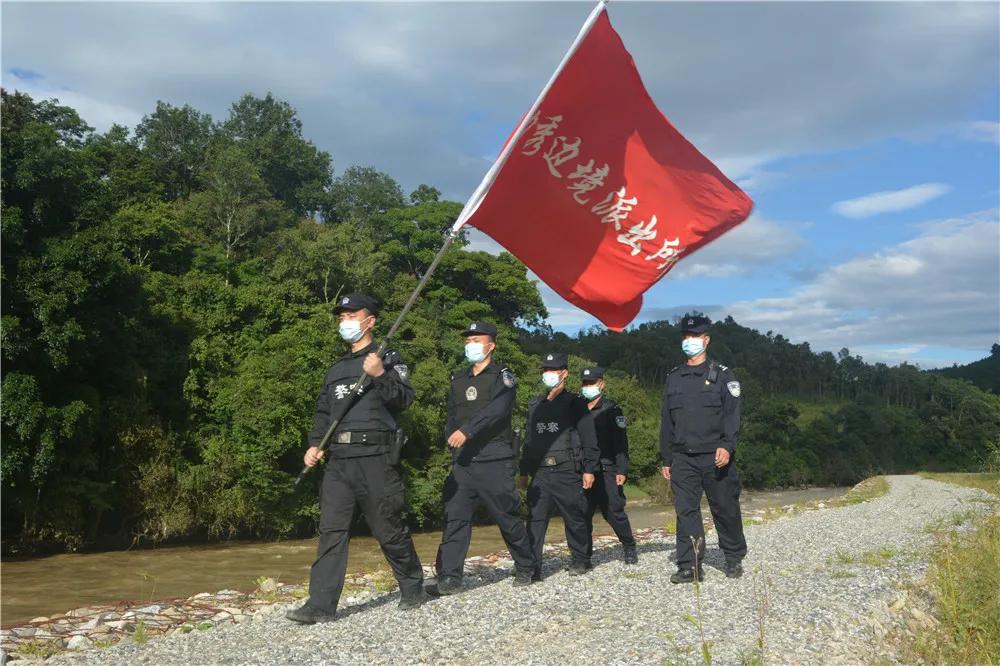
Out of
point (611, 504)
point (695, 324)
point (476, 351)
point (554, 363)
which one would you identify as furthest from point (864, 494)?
point (476, 351)

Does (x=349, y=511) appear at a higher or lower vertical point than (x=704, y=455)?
lower

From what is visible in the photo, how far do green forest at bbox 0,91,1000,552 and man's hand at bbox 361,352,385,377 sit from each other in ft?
36.9

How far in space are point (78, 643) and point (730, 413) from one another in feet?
19.4

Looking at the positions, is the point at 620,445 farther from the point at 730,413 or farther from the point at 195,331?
the point at 195,331

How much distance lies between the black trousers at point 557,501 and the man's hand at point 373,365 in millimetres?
2630

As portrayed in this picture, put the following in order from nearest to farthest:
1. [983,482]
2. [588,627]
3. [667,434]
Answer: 1. [588,627]
2. [667,434]
3. [983,482]

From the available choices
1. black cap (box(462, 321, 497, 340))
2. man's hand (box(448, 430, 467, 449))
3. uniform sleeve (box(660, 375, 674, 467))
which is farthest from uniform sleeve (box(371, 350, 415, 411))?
uniform sleeve (box(660, 375, 674, 467))

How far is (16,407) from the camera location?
64.5 ft

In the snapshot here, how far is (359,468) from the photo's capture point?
6598mm

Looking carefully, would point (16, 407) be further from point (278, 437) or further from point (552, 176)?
point (552, 176)

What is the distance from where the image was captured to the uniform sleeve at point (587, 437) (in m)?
8.99

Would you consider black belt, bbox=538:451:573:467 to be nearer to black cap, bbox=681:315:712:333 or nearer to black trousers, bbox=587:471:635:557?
black trousers, bbox=587:471:635:557

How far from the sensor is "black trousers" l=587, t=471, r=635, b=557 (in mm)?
9343

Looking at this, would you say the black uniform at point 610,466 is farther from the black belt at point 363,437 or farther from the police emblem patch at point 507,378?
the black belt at point 363,437
